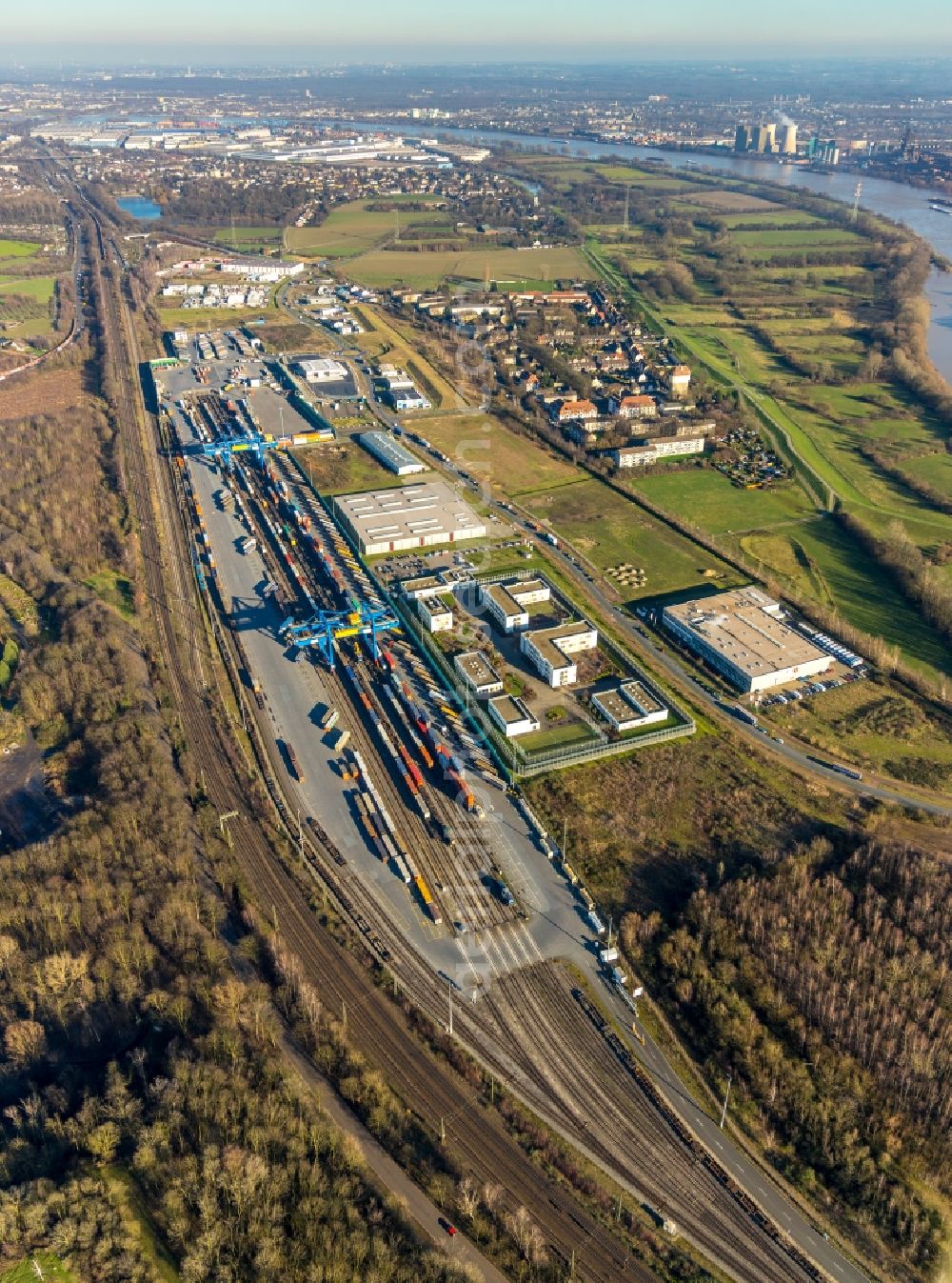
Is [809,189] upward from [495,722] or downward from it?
upward

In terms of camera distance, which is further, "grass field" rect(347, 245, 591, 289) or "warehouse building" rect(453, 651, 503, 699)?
"grass field" rect(347, 245, 591, 289)

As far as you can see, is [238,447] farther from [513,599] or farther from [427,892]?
[427,892]

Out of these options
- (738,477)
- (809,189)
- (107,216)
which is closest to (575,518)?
(738,477)

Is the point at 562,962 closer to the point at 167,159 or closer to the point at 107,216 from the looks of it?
the point at 107,216

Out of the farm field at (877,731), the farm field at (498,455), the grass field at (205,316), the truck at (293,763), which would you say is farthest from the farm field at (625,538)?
the grass field at (205,316)

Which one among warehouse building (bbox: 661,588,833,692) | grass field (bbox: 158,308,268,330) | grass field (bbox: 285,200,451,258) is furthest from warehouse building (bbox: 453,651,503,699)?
grass field (bbox: 285,200,451,258)

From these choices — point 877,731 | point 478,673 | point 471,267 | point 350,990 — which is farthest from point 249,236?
point 350,990

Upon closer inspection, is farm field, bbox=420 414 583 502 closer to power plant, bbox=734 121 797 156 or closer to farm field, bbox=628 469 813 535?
farm field, bbox=628 469 813 535
